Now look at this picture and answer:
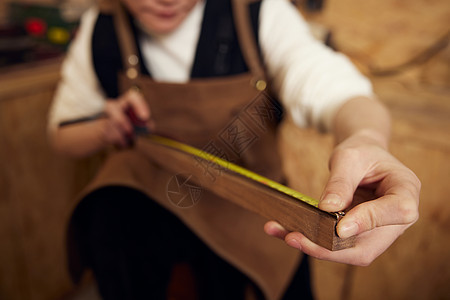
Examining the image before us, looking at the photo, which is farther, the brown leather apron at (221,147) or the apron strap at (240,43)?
the apron strap at (240,43)

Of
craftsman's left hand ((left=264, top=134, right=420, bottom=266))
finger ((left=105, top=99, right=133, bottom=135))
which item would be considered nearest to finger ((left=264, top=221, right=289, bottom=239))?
craftsman's left hand ((left=264, top=134, right=420, bottom=266))

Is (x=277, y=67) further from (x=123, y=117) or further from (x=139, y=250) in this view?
(x=139, y=250)

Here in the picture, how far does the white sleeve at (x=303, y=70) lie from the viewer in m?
0.62

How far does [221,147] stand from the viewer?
21.4 inches

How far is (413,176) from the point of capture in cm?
38

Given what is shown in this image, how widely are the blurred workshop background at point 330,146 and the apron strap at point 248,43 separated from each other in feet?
0.93

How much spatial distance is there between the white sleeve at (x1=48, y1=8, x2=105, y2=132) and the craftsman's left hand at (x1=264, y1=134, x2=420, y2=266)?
1.95 feet

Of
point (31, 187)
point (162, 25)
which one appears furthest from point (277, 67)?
point (31, 187)

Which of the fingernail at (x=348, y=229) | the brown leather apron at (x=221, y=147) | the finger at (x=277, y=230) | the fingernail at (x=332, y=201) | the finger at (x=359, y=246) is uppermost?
the fingernail at (x=332, y=201)

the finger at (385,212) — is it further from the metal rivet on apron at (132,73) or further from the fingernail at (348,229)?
the metal rivet on apron at (132,73)

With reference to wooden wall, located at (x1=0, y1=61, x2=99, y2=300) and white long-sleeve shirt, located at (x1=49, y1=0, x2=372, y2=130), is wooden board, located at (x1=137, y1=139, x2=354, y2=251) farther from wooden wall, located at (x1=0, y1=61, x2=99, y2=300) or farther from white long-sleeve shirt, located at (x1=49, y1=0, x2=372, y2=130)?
wooden wall, located at (x1=0, y1=61, x2=99, y2=300)

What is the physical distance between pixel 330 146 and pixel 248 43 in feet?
1.36

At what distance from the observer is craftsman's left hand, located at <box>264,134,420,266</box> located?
33 cm

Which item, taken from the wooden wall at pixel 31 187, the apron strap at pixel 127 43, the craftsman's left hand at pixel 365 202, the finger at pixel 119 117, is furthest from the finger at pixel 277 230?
the wooden wall at pixel 31 187
